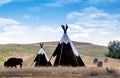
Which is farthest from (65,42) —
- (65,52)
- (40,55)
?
(40,55)

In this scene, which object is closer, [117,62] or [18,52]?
[117,62]

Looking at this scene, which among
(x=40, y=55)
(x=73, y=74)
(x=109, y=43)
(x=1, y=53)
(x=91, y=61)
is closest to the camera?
(x=73, y=74)

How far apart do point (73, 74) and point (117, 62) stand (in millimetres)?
44240

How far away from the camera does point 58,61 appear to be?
40531 millimetres

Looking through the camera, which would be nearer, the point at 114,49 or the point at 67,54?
the point at 67,54

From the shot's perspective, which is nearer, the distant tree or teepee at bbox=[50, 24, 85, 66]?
teepee at bbox=[50, 24, 85, 66]

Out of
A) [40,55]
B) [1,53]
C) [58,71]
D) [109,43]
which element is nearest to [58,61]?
[40,55]

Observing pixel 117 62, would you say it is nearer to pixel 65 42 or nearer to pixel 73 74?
pixel 65 42

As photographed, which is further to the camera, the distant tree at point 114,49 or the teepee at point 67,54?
the distant tree at point 114,49

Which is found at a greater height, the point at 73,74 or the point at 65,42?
the point at 65,42

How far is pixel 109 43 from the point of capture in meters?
91.0

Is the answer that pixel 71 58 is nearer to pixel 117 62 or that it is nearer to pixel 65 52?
pixel 65 52

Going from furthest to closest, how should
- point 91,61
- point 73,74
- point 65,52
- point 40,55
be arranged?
1. point 91,61
2. point 40,55
3. point 65,52
4. point 73,74

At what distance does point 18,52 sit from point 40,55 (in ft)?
141
